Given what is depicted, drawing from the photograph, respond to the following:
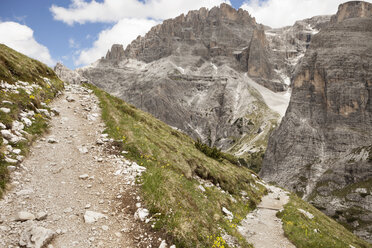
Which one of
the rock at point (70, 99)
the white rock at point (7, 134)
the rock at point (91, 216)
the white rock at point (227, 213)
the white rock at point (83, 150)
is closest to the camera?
the rock at point (91, 216)

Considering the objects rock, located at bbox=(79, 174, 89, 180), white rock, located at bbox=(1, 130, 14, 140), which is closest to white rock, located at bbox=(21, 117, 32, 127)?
white rock, located at bbox=(1, 130, 14, 140)

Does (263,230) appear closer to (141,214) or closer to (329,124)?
(141,214)

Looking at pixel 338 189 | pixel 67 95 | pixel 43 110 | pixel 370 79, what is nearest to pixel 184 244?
pixel 43 110

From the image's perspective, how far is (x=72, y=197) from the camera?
10.5 meters

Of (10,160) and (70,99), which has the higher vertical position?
(70,99)

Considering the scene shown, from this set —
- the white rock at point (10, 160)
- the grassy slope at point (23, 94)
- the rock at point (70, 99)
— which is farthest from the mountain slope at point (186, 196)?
the white rock at point (10, 160)

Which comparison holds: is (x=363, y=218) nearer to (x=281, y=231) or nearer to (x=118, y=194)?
(x=281, y=231)

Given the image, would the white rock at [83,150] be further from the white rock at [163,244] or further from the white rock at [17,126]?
the white rock at [163,244]

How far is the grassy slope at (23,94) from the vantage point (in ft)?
42.1

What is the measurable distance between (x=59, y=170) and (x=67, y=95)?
15155 millimetres

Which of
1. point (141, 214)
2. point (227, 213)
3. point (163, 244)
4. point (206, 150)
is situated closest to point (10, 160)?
point (141, 214)

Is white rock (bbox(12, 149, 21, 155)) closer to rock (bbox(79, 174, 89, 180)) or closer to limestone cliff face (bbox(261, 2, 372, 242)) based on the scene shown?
rock (bbox(79, 174, 89, 180))

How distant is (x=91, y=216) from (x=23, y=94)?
13.2 meters

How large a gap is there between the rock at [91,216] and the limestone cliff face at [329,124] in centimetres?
12327
